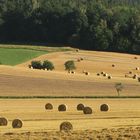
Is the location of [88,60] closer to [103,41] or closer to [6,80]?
[103,41]

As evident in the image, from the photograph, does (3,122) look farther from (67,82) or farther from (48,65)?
(48,65)

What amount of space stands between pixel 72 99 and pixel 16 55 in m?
59.2

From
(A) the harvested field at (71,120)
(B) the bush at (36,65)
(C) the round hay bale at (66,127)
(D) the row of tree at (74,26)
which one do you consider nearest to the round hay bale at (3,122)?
(A) the harvested field at (71,120)

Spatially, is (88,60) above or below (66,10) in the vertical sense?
below

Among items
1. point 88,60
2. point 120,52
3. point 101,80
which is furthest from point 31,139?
point 120,52

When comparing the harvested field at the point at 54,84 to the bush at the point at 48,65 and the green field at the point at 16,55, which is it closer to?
the bush at the point at 48,65

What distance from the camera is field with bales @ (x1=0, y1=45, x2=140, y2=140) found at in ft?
101

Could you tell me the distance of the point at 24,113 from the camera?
42469 mm

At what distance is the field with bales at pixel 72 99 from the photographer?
3081 cm

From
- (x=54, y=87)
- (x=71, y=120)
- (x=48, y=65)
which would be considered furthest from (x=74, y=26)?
(x=71, y=120)

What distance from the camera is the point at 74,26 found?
138m

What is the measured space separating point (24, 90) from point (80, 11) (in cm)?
8027

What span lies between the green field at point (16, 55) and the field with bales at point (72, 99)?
22 cm

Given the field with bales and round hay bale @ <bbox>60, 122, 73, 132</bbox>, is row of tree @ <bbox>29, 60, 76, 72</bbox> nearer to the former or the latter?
the field with bales
